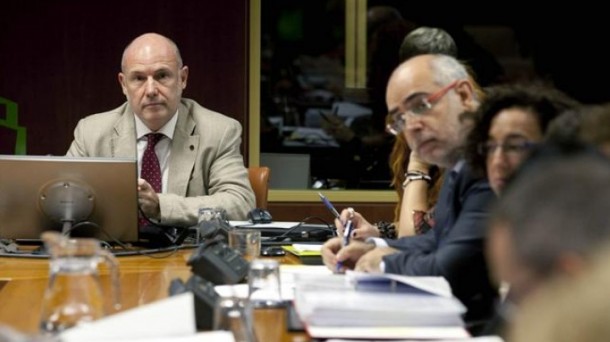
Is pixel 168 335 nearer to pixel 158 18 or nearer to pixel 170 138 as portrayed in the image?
pixel 170 138

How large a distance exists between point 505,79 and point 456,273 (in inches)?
149

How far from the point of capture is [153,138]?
11.0ft

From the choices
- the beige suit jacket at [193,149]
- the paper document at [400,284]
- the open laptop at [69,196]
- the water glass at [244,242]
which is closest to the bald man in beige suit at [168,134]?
the beige suit jacket at [193,149]

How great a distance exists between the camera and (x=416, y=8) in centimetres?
527

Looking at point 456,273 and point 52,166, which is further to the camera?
point 52,166

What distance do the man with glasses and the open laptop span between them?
0.66 meters

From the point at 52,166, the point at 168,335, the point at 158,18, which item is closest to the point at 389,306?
the point at 168,335

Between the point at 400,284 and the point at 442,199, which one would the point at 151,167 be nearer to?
the point at 442,199

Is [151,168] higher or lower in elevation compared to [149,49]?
lower

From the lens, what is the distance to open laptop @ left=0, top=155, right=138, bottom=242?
2.43 metres

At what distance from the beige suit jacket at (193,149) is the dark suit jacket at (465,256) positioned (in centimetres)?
135

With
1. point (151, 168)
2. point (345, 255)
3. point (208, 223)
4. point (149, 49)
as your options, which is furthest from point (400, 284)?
point (149, 49)

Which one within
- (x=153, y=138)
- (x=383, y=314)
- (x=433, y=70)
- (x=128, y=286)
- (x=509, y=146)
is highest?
(x=433, y=70)

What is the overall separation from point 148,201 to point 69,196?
44cm
